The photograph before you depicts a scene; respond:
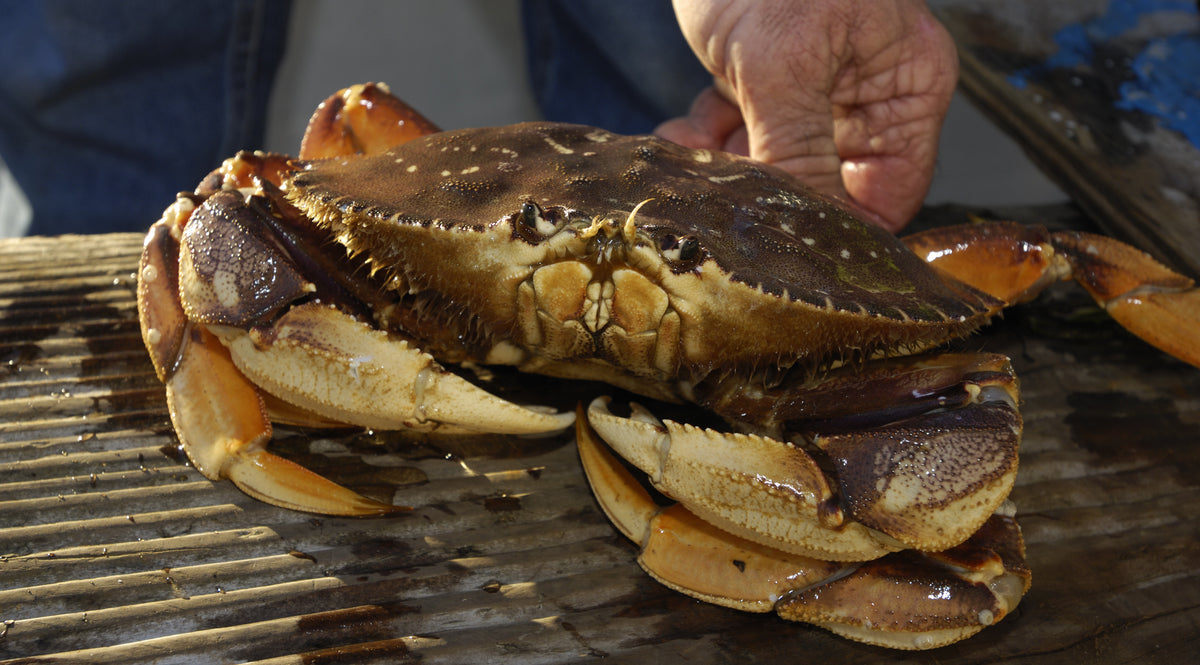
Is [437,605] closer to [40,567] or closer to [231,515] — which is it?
[231,515]

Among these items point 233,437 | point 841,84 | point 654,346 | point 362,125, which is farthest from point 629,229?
point 841,84

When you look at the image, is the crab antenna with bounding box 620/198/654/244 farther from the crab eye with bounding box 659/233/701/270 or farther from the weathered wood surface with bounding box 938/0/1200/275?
the weathered wood surface with bounding box 938/0/1200/275

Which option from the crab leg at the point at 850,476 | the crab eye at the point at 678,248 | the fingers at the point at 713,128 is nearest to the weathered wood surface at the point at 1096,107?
the fingers at the point at 713,128

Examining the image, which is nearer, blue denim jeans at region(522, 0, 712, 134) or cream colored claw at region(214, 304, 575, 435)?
cream colored claw at region(214, 304, 575, 435)

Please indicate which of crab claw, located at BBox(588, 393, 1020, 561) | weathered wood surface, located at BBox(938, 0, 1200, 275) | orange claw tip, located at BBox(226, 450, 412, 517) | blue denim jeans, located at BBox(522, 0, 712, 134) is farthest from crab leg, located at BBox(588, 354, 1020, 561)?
blue denim jeans, located at BBox(522, 0, 712, 134)

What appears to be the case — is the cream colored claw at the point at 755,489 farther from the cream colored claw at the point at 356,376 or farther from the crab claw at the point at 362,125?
the crab claw at the point at 362,125

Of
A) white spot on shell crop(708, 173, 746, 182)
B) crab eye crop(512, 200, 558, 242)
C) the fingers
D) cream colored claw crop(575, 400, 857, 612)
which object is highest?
white spot on shell crop(708, 173, 746, 182)

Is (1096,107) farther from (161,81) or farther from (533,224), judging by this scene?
(161,81)

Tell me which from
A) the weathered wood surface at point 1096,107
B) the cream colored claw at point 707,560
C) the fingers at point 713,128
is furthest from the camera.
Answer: the fingers at point 713,128
